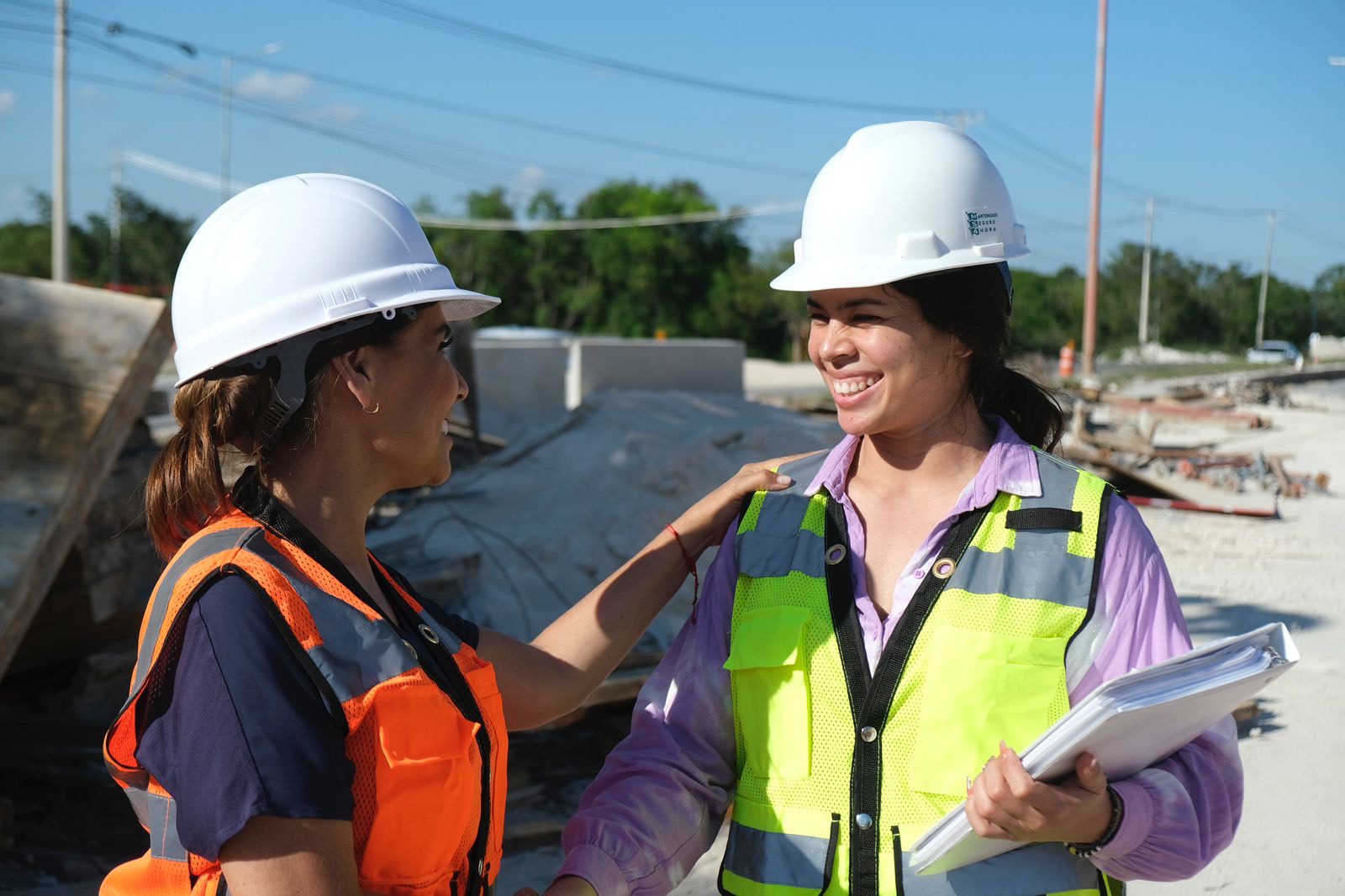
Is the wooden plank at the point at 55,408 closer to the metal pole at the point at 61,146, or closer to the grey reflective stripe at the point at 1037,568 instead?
the grey reflective stripe at the point at 1037,568

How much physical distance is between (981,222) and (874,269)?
233 millimetres

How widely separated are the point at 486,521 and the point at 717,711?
287 inches

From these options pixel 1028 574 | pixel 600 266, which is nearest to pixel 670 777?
pixel 1028 574

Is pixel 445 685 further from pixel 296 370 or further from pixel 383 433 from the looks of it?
pixel 296 370

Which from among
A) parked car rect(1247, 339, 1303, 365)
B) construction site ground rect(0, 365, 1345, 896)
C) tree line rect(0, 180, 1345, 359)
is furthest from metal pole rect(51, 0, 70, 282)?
parked car rect(1247, 339, 1303, 365)

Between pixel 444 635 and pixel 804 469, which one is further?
pixel 804 469

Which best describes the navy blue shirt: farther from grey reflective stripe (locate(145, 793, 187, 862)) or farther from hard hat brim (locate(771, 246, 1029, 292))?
hard hat brim (locate(771, 246, 1029, 292))

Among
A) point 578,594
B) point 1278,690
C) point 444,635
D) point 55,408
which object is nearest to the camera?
point 444,635

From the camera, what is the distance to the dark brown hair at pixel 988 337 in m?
2.14

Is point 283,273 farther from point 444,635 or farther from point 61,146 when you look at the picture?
point 61,146

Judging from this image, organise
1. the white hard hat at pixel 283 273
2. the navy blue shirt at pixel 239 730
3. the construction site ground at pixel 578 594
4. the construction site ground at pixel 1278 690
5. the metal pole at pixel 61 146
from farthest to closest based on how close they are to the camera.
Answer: the metal pole at pixel 61 146 < the construction site ground at pixel 578 594 < the construction site ground at pixel 1278 690 < the white hard hat at pixel 283 273 < the navy blue shirt at pixel 239 730

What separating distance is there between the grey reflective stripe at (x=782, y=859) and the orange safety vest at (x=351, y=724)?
559 millimetres

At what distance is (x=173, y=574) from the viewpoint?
1.59m

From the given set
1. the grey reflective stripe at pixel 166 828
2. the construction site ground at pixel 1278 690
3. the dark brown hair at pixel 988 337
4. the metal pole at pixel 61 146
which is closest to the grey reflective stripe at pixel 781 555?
the dark brown hair at pixel 988 337
